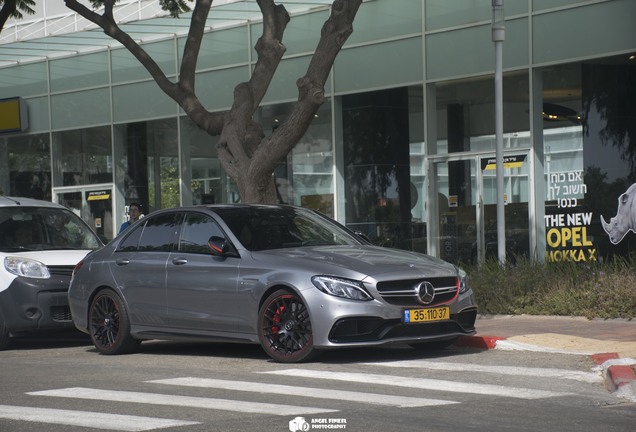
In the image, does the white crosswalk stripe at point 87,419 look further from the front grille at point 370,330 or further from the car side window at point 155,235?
the car side window at point 155,235

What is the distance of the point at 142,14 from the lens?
87.1 ft

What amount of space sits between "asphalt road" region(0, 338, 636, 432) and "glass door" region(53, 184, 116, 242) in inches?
616

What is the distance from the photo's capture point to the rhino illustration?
18.6 meters

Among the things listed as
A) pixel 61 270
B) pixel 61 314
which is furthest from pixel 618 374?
pixel 61 270

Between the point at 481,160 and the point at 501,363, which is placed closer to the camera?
the point at 501,363

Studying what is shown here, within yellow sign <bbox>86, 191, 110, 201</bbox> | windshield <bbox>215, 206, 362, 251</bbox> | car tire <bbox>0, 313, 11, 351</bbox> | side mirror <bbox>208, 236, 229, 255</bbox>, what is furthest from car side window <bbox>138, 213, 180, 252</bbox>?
yellow sign <bbox>86, 191, 110, 201</bbox>

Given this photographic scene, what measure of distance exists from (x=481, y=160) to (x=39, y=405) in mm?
13743

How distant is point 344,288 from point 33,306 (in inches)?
201

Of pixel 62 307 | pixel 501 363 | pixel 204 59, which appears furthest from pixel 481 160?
pixel 501 363

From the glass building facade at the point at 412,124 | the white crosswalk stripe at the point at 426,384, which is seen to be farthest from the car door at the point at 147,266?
the glass building facade at the point at 412,124

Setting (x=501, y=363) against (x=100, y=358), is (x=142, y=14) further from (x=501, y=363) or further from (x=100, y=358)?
(x=501, y=363)

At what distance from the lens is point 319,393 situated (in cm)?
852

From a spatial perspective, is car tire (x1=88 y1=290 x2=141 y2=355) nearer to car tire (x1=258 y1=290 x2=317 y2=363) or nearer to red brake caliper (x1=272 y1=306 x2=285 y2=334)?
car tire (x1=258 y1=290 x2=317 y2=363)

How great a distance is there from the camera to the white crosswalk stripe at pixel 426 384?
8414 mm
